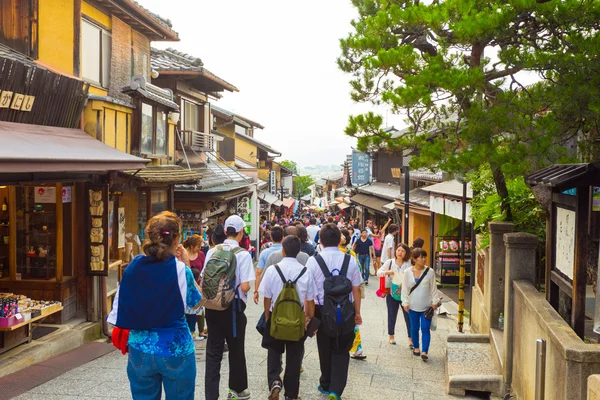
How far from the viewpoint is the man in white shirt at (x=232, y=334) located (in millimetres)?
5785

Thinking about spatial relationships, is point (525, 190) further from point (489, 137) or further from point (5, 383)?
point (5, 383)

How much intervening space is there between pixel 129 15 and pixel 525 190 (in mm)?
9196

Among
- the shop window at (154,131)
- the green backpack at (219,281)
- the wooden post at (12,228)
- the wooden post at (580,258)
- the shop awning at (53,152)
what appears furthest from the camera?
the shop window at (154,131)

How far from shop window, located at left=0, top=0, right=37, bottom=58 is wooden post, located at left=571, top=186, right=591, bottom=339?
8480 millimetres

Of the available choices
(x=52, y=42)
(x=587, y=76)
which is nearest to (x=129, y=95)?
(x=52, y=42)

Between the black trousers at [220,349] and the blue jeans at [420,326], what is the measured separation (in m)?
3.29

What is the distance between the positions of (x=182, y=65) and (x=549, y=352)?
16870 millimetres

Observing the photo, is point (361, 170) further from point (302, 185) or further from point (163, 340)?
point (302, 185)

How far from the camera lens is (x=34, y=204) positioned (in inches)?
374

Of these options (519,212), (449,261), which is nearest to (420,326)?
(519,212)

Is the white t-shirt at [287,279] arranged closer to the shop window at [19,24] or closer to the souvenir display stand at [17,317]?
the souvenir display stand at [17,317]

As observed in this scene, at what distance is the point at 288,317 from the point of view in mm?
5820

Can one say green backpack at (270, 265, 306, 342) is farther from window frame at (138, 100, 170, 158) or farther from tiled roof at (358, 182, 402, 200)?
tiled roof at (358, 182, 402, 200)

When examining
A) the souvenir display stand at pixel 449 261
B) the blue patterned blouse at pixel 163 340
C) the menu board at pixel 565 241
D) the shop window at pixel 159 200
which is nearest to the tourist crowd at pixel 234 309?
the blue patterned blouse at pixel 163 340
